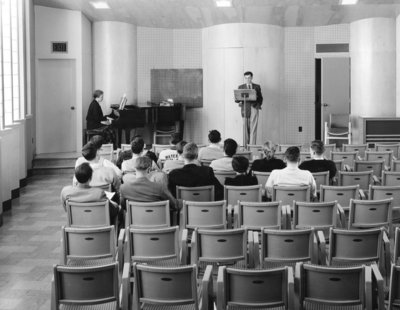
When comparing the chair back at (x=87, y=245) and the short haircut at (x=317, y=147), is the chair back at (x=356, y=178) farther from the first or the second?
the chair back at (x=87, y=245)

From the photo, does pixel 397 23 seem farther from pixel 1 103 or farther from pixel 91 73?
pixel 1 103

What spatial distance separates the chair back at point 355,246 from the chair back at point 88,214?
2222 millimetres

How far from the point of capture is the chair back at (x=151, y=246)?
5.27 meters

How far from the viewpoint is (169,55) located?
1753 cm

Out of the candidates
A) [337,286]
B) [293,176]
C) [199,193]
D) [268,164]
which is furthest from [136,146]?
[337,286]

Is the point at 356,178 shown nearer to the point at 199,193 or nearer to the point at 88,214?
the point at 199,193

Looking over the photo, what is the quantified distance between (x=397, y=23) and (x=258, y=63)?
3502mm

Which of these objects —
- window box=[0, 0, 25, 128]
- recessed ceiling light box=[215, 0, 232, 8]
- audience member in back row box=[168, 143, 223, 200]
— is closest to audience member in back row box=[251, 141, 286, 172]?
audience member in back row box=[168, 143, 223, 200]

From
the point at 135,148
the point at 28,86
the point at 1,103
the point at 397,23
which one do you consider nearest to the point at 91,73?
the point at 28,86

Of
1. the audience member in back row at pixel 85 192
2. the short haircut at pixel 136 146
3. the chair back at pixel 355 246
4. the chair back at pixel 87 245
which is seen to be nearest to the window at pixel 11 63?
the short haircut at pixel 136 146

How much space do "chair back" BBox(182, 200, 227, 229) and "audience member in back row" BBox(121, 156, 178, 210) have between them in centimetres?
40

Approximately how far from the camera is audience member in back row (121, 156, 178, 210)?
21.6 feet

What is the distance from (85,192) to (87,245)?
3.63 ft

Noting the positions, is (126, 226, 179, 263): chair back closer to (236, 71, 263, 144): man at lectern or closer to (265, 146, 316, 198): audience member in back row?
(265, 146, 316, 198): audience member in back row
